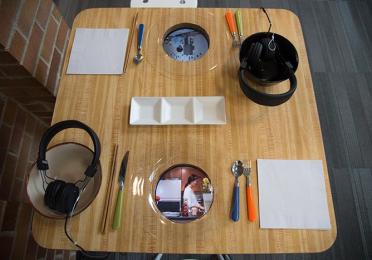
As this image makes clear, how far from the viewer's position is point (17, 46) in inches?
39.9

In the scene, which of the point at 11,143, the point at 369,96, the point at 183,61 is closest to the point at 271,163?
the point at 183,61

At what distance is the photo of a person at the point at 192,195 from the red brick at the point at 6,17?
728 mm

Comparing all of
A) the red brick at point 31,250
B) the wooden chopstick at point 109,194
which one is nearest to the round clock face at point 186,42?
the wooden chopstick at point 109,194

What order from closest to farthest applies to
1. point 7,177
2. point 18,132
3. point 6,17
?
1. point 6,17
2. point 7,177
3. point 18,132

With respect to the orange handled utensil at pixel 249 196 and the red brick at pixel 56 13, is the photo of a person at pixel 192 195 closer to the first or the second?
the orange handled utensil at pixel 249 196

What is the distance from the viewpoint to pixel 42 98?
1.25m

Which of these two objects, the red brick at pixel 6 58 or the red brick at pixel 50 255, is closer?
the red brick at pixel 6 58

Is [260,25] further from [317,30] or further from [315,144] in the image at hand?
[317,30]

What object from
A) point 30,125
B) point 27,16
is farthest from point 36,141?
point 27,16

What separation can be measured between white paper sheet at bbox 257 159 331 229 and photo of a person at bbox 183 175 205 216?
0.16 meters

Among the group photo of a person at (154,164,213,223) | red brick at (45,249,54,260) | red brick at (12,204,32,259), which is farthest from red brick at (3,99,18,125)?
photo of a person at (154,164,213,223)

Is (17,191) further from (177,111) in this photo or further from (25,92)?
(177,111)

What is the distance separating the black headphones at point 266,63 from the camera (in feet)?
2.73

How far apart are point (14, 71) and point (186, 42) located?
61 cm
